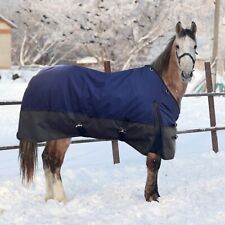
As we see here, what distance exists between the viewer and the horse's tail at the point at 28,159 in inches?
218

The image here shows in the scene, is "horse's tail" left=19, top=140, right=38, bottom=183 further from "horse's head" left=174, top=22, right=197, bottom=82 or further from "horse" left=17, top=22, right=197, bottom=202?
"horse's head" left=174, top=22, right=197, bottom=82

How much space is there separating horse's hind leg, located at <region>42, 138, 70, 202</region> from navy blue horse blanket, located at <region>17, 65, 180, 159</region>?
10.5 inches

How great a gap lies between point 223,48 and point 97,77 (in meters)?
29.2

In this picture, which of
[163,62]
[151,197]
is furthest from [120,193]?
[163,62]

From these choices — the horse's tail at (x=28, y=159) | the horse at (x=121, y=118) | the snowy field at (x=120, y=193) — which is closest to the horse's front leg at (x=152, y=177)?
the horse at (x=121, y=118)

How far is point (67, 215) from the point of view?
507cm

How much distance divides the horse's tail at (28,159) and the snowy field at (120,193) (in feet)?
0.88

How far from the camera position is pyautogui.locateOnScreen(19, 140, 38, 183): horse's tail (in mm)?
5547

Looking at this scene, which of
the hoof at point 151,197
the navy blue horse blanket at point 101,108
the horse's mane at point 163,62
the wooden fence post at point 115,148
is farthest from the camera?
the wooden fence post at point 115,148

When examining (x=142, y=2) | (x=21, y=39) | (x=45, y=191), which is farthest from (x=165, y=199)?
(x=21, y=39)

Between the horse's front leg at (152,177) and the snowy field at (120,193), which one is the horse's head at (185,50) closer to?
the horse's front leg at (152,177)

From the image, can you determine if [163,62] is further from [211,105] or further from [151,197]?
[211,105]

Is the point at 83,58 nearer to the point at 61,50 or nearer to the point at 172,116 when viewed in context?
the point at 61,50

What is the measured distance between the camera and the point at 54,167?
569 centimetres
